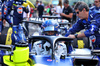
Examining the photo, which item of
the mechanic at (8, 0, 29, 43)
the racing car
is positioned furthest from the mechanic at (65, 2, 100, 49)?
the mechanic at (8, 0, 29, 43)

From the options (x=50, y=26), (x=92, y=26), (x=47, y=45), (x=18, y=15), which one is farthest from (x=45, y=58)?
(x=18, y=15)

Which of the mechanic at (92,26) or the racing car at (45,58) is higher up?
the mechanic at (92,26)

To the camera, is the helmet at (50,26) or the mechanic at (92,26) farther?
the mechanic at (92,26)

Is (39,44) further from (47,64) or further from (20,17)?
(20,17)

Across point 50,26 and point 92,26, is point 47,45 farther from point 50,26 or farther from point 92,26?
point 92,26

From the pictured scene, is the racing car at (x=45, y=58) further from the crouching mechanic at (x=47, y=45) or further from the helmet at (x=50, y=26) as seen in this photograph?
the helmet at (x=50, y=26)

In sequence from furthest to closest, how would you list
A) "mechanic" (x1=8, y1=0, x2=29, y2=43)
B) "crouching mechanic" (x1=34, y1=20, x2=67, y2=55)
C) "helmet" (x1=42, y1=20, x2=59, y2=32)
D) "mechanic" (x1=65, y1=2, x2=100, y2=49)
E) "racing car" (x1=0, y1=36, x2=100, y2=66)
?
"mechanic" (x1=8, y1=0, x2=29, y2=43), "mechanic" (x1=65, y1=2, x2=100, y2=49), "helmet" (x1=42, y1=20, x2=59, y2=32), "crouching mechanic" (x1=34, y1=20, x2=67, y2=55), "racing car" (x1=0, y1=36, x2=100, y2=66)

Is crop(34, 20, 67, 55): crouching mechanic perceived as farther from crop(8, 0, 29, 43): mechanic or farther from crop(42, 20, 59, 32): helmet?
crop(8, 0, 29, 43): mechanic

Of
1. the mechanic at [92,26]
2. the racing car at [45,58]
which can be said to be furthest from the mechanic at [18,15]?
the racing car at [45,58]

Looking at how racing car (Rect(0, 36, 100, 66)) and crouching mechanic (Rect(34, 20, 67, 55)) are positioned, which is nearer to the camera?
racing car (Rect(0, 36, 100, 66))

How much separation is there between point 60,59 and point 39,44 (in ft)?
1.79

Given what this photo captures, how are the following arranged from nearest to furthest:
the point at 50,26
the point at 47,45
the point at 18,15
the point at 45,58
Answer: the point at 45,58
the point at 47,45
the point at 50,26
the point at 18,15

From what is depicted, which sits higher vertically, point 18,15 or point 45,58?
point 18,15

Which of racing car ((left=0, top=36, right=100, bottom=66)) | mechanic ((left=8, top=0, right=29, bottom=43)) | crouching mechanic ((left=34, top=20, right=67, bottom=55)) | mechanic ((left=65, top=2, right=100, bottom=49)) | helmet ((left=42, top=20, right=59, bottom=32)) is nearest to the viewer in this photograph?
racing car ((left=0, top=36, right=100, bottom=66))
